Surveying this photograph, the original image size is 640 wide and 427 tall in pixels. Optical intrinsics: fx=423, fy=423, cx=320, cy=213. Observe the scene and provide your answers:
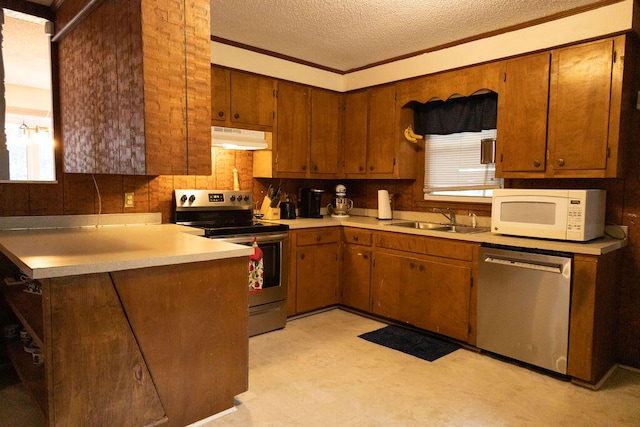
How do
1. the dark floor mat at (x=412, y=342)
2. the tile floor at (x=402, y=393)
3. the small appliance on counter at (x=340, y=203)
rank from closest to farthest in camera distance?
the tile floor at (x=402, y=393) → the dark floor mat at (x=412, y=342) → the small appliance on counter at (x=340, y=203)

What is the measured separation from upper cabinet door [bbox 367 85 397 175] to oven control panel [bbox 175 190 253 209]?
130 centimetres

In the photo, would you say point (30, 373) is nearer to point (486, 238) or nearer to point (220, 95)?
point (220, 95)

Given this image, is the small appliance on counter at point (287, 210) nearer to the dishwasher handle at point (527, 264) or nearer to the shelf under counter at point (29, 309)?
the dishwasher handle at point (527, 264)

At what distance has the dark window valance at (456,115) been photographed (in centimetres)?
355

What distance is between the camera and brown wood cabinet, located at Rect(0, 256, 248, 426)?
5.67 feet

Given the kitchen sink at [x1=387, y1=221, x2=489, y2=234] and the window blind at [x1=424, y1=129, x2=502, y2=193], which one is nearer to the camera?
the kitchen sink at [x1=387, y1=221, x2=489, y2=234]

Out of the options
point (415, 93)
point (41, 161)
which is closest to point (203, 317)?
point (41, 161)

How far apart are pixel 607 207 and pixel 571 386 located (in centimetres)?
128

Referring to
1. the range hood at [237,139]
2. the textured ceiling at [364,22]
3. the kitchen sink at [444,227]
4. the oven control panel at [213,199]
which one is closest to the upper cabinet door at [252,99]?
the range hood at [237,139]

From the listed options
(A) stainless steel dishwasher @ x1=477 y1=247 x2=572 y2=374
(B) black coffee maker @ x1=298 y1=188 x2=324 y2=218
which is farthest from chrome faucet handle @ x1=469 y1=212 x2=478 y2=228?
(B) black coffee maker @ x1=298 y1=188 x2=324 y2=218

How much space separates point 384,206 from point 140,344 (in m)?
2.80

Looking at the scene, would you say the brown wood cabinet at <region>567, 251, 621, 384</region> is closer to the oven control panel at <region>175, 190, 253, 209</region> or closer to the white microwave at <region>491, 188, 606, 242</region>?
the white microwave at <region>491, 188, 606, 242</region>

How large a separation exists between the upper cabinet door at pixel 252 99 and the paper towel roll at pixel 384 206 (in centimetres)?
128

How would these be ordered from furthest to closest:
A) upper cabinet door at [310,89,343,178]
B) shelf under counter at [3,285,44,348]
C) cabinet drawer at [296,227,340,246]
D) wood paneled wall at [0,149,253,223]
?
upper cabinet door at [310,89,343,178] < cabinet drawer at [296,227,340,246] < wood paneled wall at [0,149,253,223] < shelf under counter at [3,285,44,348]
